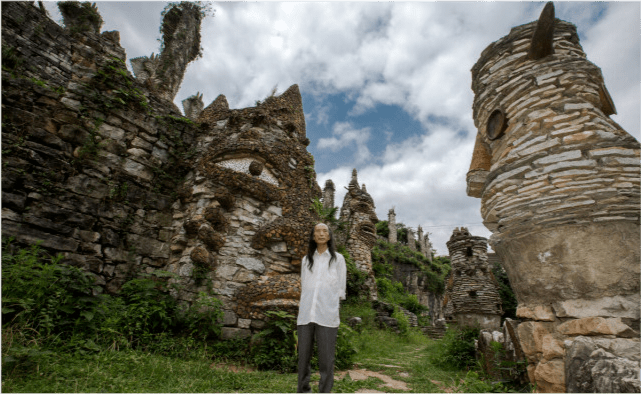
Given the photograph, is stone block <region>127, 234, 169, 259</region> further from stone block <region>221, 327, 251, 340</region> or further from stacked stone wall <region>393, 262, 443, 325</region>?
stacked stone wall <region>393, 262, 443, 325</region>

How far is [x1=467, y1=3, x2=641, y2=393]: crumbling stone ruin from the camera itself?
2.23m

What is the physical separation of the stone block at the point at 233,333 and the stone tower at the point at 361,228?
1020cm

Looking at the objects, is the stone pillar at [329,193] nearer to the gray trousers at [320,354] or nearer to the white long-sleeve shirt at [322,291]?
the white long-sleeve shirt at [322,291]

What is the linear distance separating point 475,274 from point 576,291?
949 centimetres

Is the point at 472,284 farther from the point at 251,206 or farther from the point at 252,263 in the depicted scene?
the point at 251,206

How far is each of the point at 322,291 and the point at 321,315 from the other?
0.74 ft

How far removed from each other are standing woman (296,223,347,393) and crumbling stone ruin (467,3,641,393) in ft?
5.47

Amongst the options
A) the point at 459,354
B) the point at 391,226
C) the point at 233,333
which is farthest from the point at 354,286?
the point at 391,226

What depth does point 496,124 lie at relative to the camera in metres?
3.37

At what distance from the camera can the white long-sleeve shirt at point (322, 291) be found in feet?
9.66

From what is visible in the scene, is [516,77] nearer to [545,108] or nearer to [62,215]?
[545,108]

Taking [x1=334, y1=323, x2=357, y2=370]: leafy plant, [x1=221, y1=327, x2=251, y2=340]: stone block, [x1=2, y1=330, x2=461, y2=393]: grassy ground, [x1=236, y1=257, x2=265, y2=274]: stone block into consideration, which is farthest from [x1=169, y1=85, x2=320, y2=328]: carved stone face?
[x1=2, y1=330, x2=461, y2=393]: grassy ground

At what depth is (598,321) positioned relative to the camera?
2.25 m

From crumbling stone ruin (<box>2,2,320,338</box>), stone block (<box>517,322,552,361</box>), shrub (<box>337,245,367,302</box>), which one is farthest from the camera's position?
shrub (<box>337,245,367,302</box>)
